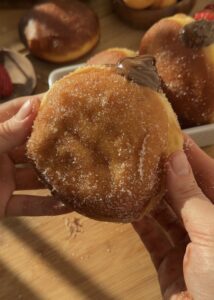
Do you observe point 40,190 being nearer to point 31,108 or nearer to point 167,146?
point 31,108

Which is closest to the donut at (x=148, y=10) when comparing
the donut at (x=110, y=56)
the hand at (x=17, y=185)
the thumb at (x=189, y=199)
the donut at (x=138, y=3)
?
the donut at (x=138, y=3)

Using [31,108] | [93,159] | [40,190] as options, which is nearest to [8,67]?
[40,190]

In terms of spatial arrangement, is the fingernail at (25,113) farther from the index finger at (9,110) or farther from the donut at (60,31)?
the donut at (60,31)

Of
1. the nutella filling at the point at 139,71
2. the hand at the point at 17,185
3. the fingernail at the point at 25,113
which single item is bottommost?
the hand at the point at 17,185

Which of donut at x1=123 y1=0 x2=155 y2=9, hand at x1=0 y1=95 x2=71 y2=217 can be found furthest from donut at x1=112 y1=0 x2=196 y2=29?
hand at x1=0 y1=95 x2=71 y2=217

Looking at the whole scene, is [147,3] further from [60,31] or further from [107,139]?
[107,139]

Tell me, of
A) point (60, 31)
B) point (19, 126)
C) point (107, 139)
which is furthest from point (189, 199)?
point (60, 31)
